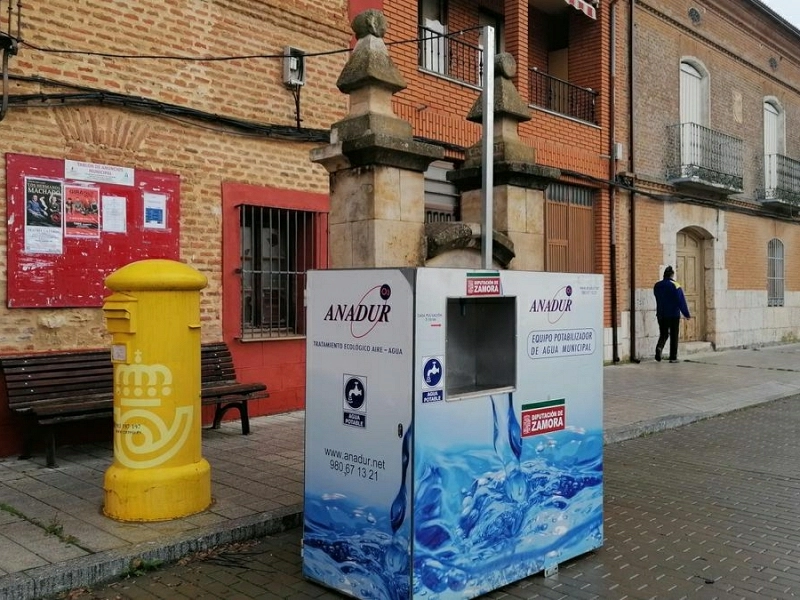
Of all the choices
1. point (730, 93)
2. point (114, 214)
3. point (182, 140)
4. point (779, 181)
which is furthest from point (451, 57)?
point (779, 181)

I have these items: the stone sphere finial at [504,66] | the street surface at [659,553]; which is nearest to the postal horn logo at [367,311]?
the street surface at [659,553]

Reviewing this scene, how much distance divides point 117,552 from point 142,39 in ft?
17.8

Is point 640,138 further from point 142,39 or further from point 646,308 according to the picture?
point 142,39

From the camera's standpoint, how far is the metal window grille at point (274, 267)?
28.7 feet

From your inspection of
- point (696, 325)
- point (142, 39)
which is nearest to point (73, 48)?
point (142, 39)

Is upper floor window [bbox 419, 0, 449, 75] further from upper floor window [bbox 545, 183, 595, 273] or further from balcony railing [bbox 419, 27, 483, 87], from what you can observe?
upper floor window [bbox 545, 183, 595, 273]

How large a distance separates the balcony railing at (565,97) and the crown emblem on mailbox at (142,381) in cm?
1084

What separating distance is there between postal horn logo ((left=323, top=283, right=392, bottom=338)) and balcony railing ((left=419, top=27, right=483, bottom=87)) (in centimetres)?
779

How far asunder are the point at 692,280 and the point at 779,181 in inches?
198

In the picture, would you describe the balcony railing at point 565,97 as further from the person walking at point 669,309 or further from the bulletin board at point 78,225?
the bulletin board at point 78,225

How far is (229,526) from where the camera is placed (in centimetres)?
491

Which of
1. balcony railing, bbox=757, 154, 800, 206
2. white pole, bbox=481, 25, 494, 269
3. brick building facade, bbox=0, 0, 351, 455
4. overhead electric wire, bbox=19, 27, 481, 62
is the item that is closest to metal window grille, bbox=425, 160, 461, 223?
brick building facade, bbox=0, 0, 351, 455

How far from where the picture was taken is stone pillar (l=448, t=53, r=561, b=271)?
5730 mm

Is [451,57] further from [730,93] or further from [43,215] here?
[730,93]
